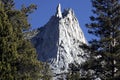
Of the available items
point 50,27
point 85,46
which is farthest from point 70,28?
point 85,46

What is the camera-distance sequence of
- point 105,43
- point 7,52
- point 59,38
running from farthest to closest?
point 59,38 < point 105,43 < point 7,52

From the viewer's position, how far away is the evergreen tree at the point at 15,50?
23984 mm

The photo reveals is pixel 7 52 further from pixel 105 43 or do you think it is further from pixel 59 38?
pixel 59 38

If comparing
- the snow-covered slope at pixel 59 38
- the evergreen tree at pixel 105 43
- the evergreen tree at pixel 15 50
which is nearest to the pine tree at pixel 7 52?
the evergreen tree at pixel 15 50

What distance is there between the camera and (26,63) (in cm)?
2638

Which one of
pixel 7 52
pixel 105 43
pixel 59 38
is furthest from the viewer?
pixel 59 38

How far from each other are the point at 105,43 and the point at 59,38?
13804 cm

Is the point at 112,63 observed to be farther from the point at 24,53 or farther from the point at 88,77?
the point at 24,53

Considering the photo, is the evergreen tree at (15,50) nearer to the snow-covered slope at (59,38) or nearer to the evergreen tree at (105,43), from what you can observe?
the evergreen tree at (105,43)

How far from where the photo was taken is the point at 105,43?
99.7 ft

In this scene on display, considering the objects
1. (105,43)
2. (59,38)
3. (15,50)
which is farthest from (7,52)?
(59,38)

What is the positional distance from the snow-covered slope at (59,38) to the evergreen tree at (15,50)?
12565 centimetres

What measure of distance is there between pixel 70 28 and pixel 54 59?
83.1 ft

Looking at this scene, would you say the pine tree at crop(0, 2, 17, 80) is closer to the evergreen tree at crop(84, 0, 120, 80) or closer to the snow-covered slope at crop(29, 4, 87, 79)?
the evergreen tree at crop(84, 0, 120, 80)
